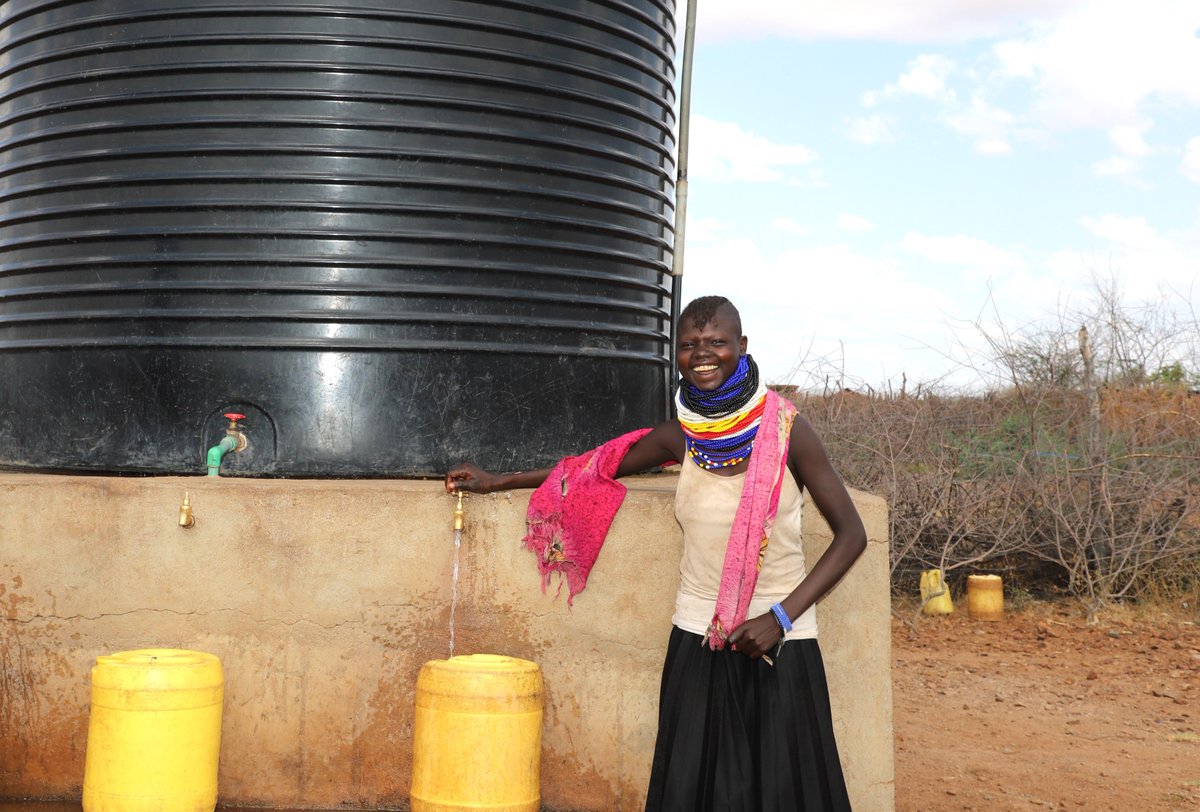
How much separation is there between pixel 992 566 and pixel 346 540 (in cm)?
655

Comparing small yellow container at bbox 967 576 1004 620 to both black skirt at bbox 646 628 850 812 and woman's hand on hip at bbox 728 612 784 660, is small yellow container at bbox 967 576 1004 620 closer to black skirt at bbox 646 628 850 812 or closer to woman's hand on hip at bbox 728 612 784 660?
black skirt at bbox 646 628 850 812

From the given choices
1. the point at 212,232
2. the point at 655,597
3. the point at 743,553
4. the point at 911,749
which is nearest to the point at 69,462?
the point at 212,232

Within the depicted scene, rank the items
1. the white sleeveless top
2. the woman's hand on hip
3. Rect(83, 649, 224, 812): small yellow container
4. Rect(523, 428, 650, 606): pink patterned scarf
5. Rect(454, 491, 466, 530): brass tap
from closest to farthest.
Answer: the woman's hand on hip < the white sleeveless top < Rect(83, 649, 224, 812): small yellow container < Rect(523, 428, 650, 606): pink patterned scarf < Rect(454, 491, 466, 530): brass tap

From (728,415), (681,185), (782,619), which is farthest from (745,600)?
(681,185)

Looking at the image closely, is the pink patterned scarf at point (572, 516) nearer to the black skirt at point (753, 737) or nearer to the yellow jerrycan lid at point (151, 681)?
the black skirt at point (753, 737)

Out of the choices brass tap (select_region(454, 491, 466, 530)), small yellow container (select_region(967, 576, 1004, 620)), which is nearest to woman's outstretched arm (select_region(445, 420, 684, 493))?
brass tap (select_region(454, 491, 466, 530))

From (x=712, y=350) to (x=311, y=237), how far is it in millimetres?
1677

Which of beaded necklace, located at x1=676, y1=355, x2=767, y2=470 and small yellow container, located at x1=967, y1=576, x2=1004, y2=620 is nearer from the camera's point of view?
beaded necklace, located at x1=676, y1=355, x2=767, y2=470

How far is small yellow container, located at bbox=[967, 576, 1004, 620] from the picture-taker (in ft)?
27.6

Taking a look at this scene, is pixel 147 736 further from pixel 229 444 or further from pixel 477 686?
pixel 229 444

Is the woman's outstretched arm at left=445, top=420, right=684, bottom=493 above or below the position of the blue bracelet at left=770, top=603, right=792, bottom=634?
above

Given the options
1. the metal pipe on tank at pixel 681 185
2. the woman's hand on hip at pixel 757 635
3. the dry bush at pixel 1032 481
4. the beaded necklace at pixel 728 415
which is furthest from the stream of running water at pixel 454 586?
the dry bush at pixel 1032 481

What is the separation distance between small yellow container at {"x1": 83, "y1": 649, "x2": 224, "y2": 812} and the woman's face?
5.38 ft

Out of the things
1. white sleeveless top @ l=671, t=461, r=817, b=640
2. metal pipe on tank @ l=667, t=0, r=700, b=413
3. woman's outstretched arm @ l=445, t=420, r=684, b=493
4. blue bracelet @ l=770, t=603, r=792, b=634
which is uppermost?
metal pipe on tank @ l=667, t=0, r=700, b=413
